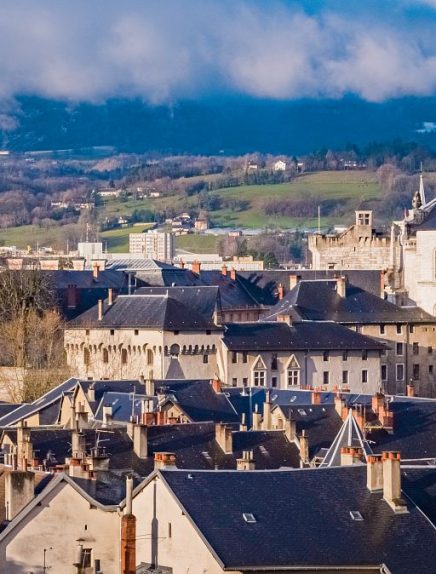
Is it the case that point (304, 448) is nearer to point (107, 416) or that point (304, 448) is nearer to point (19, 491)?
point (107, 416)

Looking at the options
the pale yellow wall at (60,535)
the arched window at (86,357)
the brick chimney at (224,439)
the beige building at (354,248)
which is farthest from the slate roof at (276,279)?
the pale yellow wall at (60,535)

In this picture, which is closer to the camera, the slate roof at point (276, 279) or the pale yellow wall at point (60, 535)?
the pale yellow wall at point (60, 535)

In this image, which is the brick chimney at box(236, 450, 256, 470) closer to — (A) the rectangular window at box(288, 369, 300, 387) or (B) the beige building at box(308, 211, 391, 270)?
(A) the rectangular window at box(288, 369, 300, 387)

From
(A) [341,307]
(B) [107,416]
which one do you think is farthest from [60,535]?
(A) [341,307]

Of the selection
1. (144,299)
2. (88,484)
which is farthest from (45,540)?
(144,299)

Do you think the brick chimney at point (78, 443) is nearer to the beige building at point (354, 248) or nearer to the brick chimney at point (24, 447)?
the brick chimney at point (24, 447)

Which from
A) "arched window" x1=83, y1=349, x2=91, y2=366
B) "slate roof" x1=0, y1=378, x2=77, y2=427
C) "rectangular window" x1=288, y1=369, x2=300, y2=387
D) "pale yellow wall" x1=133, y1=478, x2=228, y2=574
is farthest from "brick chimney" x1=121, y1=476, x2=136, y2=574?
"arched window" x1=83, y1=349, x2=91, y2=366

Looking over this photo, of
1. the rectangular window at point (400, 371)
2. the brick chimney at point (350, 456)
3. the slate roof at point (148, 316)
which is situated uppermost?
the slate roof at point (148, 316)
